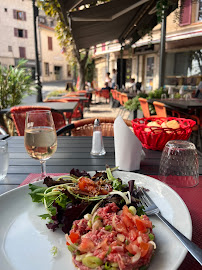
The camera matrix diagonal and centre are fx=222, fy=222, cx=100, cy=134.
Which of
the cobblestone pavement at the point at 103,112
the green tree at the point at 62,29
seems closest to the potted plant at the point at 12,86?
the green tree at the point at 62,29

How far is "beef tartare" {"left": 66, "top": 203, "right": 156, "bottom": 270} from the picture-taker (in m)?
0.42

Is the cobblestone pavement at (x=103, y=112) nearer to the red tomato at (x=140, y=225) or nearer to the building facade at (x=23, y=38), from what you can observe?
the red tomato at (x=140, y=225)

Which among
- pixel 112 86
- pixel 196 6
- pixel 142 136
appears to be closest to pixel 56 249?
pixel 142 136

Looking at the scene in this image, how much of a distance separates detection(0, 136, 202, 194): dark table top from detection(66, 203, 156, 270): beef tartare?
50cm

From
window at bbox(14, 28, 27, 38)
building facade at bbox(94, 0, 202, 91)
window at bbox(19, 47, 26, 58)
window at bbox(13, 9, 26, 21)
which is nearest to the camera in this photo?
building facade at bbox(94, 0, 202, 91)

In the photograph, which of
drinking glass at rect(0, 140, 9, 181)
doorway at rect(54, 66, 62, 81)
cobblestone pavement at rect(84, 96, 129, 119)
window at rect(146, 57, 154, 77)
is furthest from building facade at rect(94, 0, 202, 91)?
doorway at rect(54, 66, 62, 81)

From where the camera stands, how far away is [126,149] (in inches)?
39.7

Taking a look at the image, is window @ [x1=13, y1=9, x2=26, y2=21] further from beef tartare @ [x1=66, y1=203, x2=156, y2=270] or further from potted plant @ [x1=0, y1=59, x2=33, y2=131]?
beef tartare @ [x1=66, y1=203, x2=156, y2=270]

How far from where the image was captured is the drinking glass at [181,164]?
0.86 meters

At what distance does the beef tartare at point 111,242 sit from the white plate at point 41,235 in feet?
0.13

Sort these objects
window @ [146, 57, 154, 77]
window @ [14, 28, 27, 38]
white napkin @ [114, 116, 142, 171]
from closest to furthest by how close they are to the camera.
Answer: white napkin @ [114, 116, 142, 171], window @ [146, 57, 154, 77], window @ [14, 28, 27, 38]

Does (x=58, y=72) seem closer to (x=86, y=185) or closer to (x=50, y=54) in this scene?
(x=50, y=54)

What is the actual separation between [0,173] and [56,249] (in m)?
0.56

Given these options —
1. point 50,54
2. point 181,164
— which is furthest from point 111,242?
point 50,54
